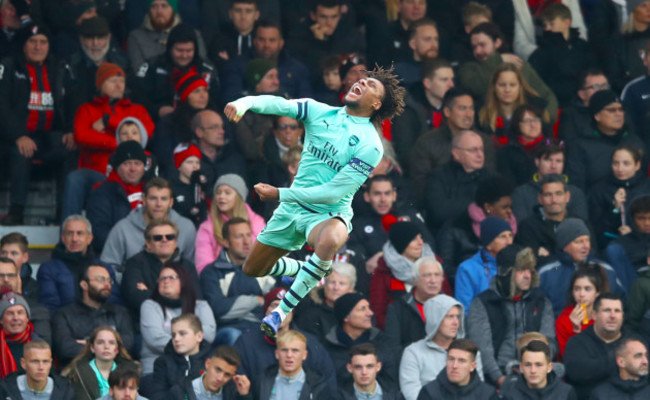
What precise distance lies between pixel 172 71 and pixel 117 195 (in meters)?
2.24

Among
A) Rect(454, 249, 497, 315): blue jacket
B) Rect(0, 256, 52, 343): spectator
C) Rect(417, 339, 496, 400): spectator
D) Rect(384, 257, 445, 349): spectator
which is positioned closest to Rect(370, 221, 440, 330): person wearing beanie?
Rect(384, 257, 445, 349): spectator

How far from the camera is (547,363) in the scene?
1359 centimetres

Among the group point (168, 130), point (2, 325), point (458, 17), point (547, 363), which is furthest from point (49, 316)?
point (458, 17)

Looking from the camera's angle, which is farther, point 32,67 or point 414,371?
point 32,67

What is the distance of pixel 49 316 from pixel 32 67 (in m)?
3.42

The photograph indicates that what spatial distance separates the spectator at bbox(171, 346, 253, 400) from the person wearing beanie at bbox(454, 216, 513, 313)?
2656mm

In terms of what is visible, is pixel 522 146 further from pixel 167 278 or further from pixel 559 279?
pixel 167 278

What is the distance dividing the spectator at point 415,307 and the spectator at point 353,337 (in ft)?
0.62

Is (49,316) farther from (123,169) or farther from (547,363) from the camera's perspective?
(547,363)

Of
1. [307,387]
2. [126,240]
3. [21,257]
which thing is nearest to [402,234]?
[307,387]

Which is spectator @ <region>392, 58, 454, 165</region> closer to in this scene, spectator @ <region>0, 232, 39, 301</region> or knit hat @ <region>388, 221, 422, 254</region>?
knit hat @ <region>388, 221, 422, 254</region>

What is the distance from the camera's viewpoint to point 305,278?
1100 centimetres

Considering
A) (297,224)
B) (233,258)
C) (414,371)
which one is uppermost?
(297,224)

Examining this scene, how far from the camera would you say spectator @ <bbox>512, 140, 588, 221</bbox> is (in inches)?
624
